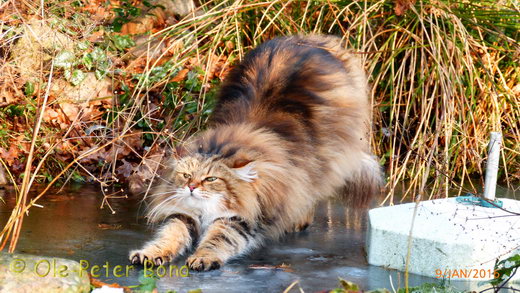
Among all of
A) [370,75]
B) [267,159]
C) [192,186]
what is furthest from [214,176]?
[370,75]

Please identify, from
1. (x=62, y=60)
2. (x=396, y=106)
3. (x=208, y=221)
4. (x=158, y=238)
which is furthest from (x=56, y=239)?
(x=396, y=106)

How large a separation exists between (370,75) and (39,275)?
3.22 m

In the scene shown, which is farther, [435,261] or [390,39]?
[390,39]

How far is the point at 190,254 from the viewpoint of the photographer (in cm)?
400

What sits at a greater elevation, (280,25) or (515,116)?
(280,25)

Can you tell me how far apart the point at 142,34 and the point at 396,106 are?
2843 mm

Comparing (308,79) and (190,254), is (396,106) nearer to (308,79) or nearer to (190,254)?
(308,79)

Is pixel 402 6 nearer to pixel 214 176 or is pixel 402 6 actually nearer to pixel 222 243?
pixel 214 176

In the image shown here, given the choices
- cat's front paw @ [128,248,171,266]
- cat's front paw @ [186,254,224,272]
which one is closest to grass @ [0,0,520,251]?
cat's front paw @ [128,248,171,266]

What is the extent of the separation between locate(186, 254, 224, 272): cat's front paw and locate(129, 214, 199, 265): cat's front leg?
0.58 feet

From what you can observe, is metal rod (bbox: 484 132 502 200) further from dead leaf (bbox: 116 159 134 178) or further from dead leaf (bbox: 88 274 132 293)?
dead leaf (bbox: 116 159 134 178)

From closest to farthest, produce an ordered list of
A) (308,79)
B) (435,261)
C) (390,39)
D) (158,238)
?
(435,261) → (158,238) → (308,79) → (390,39)

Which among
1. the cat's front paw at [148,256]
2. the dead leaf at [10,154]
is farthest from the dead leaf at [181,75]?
the cat's front paw at [148,256]

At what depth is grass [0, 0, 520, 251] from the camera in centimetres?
537
